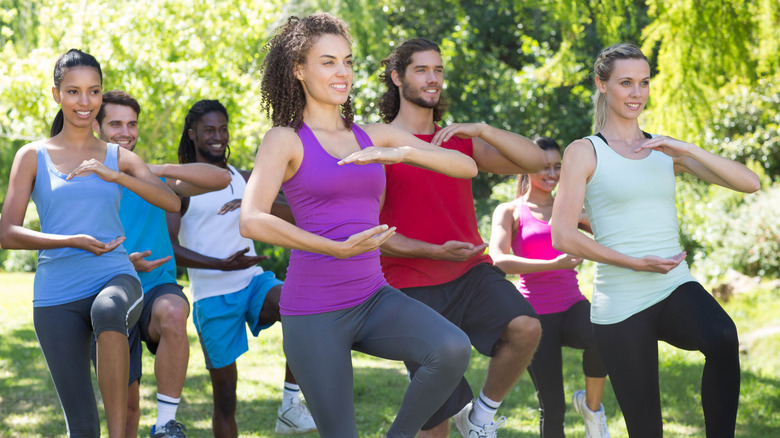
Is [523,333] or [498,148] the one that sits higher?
[498,148]

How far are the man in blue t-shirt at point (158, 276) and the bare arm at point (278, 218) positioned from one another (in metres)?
1.79

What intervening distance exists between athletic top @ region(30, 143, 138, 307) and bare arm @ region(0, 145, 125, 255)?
0.16ft

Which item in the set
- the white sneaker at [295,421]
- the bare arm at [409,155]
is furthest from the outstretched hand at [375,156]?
the white sneaker at [295,421]

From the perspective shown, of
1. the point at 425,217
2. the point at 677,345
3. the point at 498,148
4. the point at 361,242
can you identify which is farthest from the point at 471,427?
the point at 361,242

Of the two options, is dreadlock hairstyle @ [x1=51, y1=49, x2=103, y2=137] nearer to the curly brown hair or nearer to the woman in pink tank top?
the curly brown hair

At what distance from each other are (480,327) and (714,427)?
1.44 meters

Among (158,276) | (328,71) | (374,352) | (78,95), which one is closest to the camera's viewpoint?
(374,352)

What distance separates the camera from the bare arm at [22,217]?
4523 millimetres

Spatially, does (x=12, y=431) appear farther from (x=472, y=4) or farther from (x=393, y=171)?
(x=472, y=4)

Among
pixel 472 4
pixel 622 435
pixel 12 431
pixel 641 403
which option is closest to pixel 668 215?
pixel 641 403

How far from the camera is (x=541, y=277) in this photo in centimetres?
608

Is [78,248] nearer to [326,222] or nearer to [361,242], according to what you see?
[326,222]

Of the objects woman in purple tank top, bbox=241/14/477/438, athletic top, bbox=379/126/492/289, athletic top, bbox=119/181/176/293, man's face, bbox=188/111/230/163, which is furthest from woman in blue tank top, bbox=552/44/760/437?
man's face, bbox=188/111/230/163

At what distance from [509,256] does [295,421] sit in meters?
2.19
